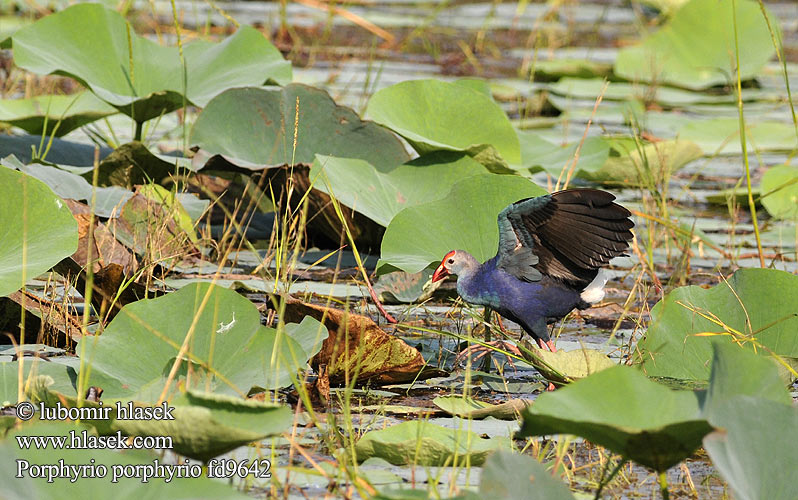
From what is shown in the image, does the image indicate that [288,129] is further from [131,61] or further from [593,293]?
[593,293]

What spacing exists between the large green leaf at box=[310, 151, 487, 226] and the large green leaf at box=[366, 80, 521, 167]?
0.14 meters

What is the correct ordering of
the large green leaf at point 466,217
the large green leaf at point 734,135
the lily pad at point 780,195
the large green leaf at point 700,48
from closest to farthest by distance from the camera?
the large green leaf at point 466,217
the lily pad at point 780,195
the large green leaf at point 734,135
the large green leaf at point 700,48

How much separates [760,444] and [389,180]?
64.7 inches

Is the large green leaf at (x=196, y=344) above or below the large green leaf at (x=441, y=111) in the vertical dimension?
below

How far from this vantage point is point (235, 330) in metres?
1.87

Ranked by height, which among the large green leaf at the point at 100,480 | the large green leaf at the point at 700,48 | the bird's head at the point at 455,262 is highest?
the large green leaf at the point at 700,48

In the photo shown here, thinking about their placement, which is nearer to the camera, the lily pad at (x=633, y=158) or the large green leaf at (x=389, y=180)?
the large green leaf at (x=389, y=180)

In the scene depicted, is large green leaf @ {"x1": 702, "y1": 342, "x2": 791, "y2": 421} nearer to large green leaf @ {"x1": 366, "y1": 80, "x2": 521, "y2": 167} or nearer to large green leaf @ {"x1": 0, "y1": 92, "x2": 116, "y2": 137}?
large green leaf @ {"x1": 366, "y1": 80, "x2": 521, "y2": 167}

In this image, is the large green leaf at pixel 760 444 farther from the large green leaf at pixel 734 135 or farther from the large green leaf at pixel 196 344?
the large green leaf at pixel 734 135

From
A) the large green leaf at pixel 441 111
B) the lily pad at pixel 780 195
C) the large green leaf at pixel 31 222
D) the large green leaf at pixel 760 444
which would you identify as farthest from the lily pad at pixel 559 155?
the large green leaf at pixel 760 444

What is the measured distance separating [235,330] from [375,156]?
1323mm

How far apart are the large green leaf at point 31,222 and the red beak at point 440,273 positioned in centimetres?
72

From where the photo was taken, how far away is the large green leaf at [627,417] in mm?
1397

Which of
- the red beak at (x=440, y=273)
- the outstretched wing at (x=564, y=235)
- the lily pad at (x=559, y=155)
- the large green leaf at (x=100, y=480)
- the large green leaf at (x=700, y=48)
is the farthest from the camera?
the large green leaf at (x=700, y=48)
